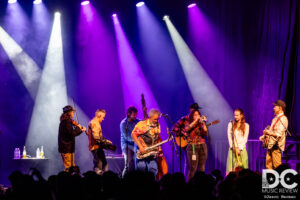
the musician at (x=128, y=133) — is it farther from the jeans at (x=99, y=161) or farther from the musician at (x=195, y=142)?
the musician at (x=195, y=142)

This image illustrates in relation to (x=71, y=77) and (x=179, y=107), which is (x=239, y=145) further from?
(x=71, y=77)

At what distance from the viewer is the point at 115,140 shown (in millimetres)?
15234

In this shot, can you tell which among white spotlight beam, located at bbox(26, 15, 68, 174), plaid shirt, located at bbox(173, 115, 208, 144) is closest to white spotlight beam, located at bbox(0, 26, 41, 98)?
white spotlight beam, located at bbox(26, 15, 68, 174)

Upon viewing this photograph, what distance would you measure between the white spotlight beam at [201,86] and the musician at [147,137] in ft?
17.3

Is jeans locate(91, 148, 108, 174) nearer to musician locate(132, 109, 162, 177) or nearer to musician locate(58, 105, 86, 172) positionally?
musician locate(58, 105, 86, 172)

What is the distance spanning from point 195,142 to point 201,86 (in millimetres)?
5127

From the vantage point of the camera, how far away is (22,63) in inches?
567

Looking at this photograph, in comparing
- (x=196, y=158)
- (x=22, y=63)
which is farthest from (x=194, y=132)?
(x=22, y=63)

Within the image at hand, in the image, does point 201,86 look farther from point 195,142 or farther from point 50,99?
point 50,99

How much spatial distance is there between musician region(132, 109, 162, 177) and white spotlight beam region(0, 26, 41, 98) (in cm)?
672

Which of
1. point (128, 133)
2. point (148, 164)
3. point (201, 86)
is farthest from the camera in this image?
point (201, 86)

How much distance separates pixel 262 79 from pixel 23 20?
27.5ft

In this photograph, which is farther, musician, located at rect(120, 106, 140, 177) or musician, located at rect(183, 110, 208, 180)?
musician, located at rect(120, 106, 140, 177)

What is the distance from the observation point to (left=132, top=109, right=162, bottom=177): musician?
30.1 ft
